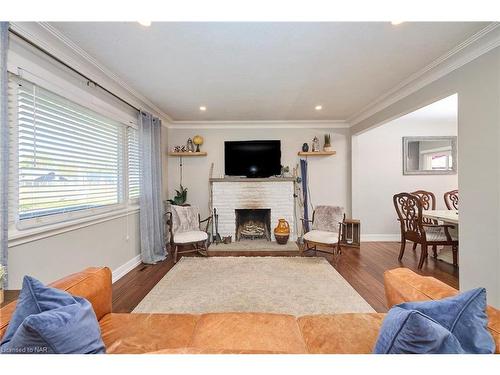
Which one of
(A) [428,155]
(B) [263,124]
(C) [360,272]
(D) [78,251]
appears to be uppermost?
(B) [263,124]

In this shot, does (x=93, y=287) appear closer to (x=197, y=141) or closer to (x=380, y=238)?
(x=197, y=141)

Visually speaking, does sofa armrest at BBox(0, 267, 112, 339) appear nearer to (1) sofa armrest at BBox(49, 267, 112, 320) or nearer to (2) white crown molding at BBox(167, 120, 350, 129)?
(1) sofa armrest at BBox(49, 267, 112, 320)

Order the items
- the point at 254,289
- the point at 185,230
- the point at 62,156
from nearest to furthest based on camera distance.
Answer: the point at 62,156, the point at 254,289, the point at 185,230

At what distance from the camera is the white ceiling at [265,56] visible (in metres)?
1.95

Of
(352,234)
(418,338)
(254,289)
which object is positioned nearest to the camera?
(418,338)

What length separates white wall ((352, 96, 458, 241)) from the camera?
4996mm

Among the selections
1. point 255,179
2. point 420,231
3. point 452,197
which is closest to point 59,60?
point 255,179

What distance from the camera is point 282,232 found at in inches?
184

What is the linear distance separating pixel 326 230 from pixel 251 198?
63.9 inches

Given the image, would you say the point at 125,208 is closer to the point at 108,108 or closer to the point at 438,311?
the point at 108,108

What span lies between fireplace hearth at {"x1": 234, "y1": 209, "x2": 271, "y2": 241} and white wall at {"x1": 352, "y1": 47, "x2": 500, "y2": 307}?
130 inches

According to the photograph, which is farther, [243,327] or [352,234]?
[352,234]
